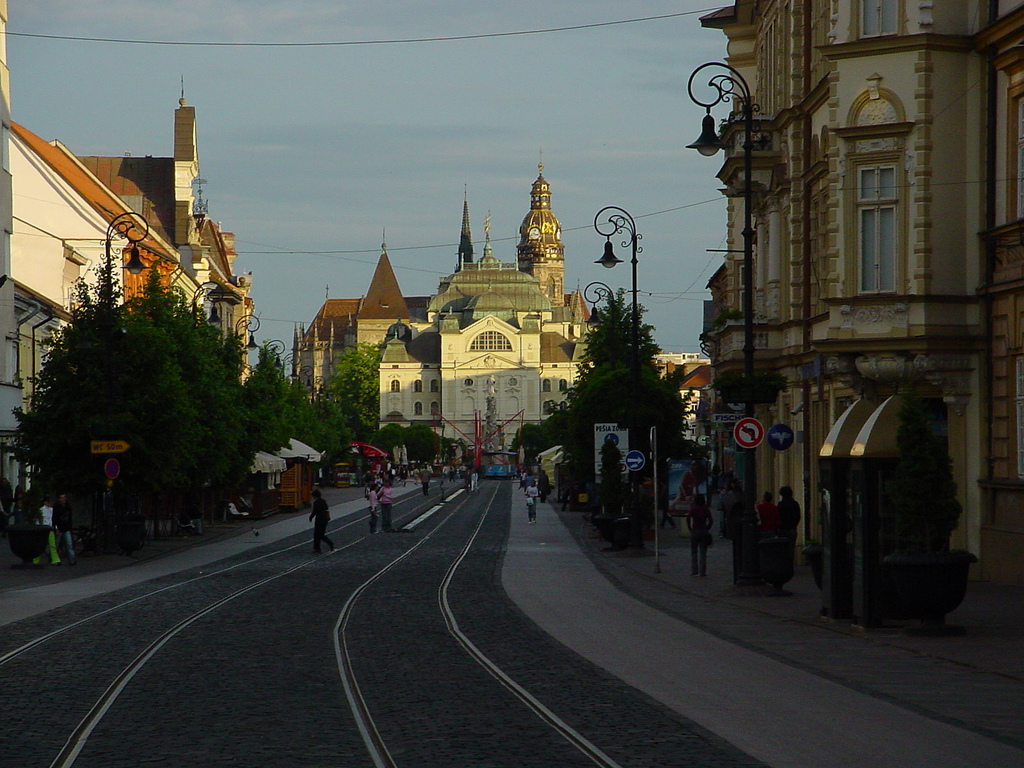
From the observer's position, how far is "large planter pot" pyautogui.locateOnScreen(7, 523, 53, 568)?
3003 centimetres

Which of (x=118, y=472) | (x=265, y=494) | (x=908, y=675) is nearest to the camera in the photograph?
(x=908, y=675)

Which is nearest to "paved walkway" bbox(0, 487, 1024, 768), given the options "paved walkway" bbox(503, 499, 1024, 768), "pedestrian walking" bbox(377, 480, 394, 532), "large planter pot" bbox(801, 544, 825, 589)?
"paved walkway" bbox(503, 499, 1024, 768)

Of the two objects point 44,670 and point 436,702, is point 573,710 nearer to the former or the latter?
point 436,702

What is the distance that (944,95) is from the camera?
25.1 metres

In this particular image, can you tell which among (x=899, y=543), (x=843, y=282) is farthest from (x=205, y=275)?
(x=899, y=543)

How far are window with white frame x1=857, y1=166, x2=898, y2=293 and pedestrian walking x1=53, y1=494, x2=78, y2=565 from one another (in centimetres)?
1633

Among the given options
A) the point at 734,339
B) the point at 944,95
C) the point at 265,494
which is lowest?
the point at 265,494

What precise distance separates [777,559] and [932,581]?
6.38 meters

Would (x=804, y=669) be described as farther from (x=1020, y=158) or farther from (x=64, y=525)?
(x=64, y=525)

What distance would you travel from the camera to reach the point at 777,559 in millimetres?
23078

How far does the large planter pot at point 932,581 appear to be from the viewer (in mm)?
16719

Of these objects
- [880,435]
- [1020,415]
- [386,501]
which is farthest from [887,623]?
[386,501]

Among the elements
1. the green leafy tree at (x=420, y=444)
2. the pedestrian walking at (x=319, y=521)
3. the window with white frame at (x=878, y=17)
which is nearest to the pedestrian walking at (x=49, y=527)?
the pedestrian walking at (x=319, y=521)

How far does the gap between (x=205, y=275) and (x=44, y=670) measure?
2900 inches
